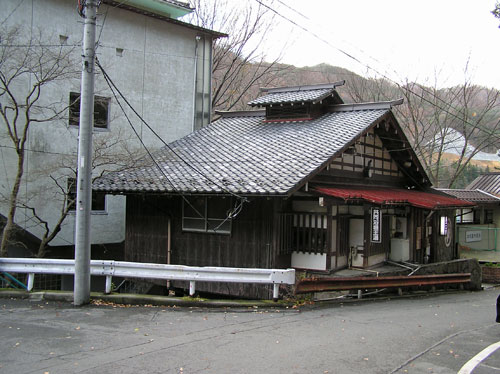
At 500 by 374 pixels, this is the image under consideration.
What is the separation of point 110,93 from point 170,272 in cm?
1023

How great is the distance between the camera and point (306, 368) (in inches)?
248

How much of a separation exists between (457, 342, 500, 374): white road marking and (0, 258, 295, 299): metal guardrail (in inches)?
162

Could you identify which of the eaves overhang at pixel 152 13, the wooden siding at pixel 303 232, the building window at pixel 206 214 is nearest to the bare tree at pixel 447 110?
the eaves overhang at pixel 152 13

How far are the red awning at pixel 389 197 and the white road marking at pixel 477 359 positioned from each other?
213 inches

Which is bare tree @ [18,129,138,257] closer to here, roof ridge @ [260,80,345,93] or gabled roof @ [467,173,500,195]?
roof ridge @ [260,80,345,93]

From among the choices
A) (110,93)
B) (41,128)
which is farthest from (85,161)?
(110,93)

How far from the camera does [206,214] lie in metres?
14.1

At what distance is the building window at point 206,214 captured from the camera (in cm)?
1366

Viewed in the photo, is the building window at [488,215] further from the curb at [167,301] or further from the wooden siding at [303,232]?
the curb at [167,301]

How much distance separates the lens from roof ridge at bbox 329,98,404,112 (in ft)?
52.6

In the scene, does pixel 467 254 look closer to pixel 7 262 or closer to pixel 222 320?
pixel 222 320

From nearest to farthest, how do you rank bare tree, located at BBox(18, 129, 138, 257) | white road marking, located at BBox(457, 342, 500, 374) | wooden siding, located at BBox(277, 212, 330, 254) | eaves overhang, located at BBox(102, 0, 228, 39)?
white road marking, located at BBox(457, 342, 500, 374)
wooden siding, located at BBox(277, 212, 330, 254)
bare tree, located at BBox(18, 129, 138, 257)
eaves overhang, located at BBox(102, 0, 228, 39)

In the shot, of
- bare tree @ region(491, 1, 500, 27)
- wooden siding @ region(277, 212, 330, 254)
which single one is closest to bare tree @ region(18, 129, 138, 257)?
wooden siding @ region(277, 212, 330, 254)

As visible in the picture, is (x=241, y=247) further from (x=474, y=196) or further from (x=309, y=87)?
(x=474, y=196)
